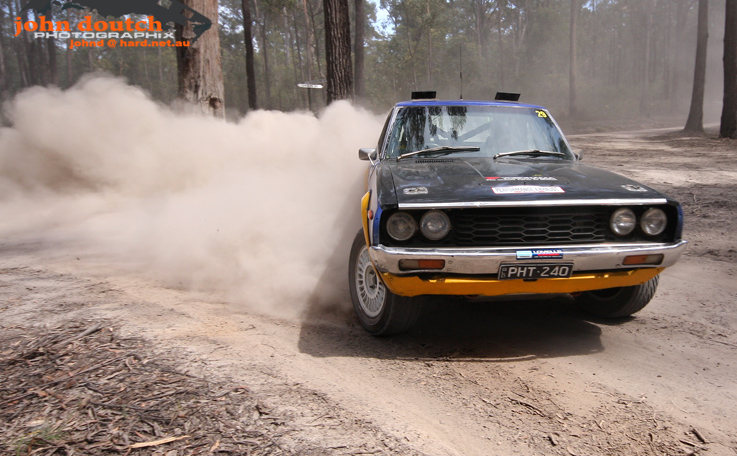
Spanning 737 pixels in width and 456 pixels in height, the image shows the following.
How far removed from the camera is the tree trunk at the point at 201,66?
10.6 metres

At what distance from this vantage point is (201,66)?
35.4 feet

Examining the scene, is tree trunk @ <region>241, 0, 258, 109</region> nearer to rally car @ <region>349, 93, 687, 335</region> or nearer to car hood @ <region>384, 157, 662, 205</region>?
car hood @ <region>384, 157, 662, 205</region>

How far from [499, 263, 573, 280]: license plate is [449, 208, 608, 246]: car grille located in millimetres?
169

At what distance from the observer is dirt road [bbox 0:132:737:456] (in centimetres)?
260

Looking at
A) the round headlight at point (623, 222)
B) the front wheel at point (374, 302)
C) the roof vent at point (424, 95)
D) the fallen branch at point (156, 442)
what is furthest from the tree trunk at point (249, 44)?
the fallen branch at point (156, 442)

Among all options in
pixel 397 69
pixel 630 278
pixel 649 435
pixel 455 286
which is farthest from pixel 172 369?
pixel 397 69

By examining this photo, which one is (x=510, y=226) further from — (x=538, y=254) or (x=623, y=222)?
(x=623, y=222)

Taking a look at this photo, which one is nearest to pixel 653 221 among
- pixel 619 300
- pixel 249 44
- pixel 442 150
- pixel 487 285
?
pixel 619 300

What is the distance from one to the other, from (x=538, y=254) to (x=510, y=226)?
0.77ft

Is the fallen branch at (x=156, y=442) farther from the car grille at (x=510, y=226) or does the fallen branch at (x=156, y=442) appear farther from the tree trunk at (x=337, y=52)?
the tree trunk at (x=337, y=52)

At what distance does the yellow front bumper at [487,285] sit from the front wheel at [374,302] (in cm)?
25

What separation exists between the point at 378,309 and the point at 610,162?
11436 millimetres

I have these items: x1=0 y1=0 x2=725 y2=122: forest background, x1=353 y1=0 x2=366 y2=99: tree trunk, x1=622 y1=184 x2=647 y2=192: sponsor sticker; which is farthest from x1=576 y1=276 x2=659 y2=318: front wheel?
x1=0 y1=0 x2=725 y2=122: forest background

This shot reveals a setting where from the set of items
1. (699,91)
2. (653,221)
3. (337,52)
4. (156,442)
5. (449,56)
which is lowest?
(156,442)
